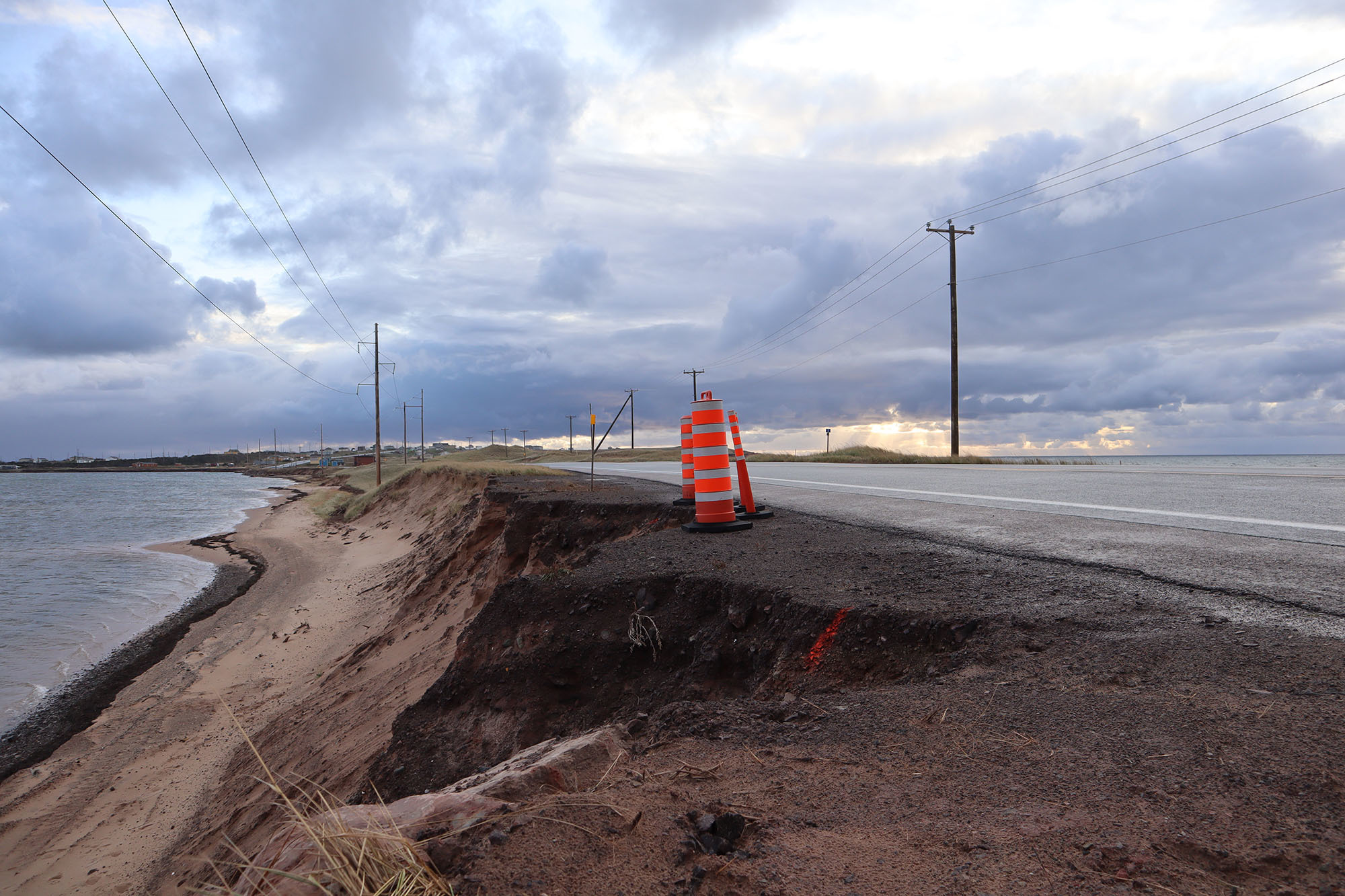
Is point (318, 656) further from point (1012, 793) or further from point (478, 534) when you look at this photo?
point (1012, 793)

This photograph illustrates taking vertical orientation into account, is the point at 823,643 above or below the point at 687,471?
below

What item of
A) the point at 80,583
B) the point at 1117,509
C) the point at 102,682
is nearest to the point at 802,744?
the point at 1117,509

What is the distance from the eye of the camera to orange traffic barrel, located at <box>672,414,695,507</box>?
29.1 ft

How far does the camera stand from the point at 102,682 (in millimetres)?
11531

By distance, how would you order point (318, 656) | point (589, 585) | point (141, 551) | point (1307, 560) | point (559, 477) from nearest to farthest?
point (1307, 560) < point (589, 585) < point (318, 656) < point (559, 477) < point (141, 551)

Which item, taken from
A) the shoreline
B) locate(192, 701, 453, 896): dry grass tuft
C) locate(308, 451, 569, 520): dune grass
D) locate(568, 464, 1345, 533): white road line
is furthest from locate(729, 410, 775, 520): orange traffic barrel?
locate(308, 451, 569, 520): dune grass

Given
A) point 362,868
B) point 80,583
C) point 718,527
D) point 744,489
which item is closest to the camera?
point 362,868

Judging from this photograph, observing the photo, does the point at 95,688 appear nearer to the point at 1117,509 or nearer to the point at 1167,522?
the point at 1117,509

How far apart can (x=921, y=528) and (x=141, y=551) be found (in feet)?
101

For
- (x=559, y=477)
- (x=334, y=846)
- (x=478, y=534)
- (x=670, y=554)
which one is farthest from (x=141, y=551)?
(x=334, y=846)

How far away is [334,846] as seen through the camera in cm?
171

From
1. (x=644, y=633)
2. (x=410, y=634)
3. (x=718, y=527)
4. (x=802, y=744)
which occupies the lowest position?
(x=410, y=634)

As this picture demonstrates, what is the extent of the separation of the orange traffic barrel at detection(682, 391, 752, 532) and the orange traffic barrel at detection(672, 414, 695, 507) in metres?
1.41

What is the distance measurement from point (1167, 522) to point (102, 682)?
585 inches
